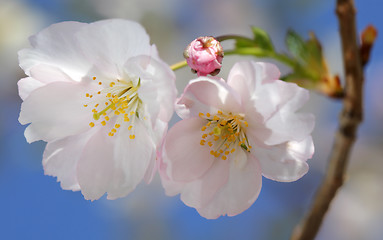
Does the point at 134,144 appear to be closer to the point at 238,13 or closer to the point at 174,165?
the point at 174,165

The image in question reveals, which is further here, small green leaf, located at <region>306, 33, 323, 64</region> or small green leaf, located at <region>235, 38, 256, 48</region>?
small green leaf, located at <region>306, 33, 323, 64</region>

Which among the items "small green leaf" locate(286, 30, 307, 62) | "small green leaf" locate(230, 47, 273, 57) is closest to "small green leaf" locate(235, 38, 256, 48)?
"small green leaf" locate(230, 47, 273, 57)

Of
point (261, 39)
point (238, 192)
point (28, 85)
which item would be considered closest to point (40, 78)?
point (28, 85)

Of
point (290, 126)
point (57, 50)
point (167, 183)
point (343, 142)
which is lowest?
point (343, 142)

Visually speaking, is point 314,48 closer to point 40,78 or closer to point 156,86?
point 156,86

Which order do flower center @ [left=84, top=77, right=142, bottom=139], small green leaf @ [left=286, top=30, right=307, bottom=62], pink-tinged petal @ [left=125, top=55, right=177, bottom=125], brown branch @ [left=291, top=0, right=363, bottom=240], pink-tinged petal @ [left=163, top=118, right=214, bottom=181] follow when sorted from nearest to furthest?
pink-tinged petal @ [left=125, top=55, right=177, bottom=125] → pink-tinged petal @ [left=163, top=118, right=214, bottom=181] → flower center @ [left=84, top=77, right=142, bottom=139] → brown branch @ [left=291, top=0, right=363, bottom=240] → small green leaf @ [left=286, top=30, right=307, bottom=62]

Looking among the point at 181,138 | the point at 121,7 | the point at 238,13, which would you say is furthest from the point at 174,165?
the point at 238,13

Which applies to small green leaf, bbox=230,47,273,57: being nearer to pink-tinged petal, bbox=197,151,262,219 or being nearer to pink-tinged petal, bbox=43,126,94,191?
pink-tinged petal, bbox=197,151,262,219
